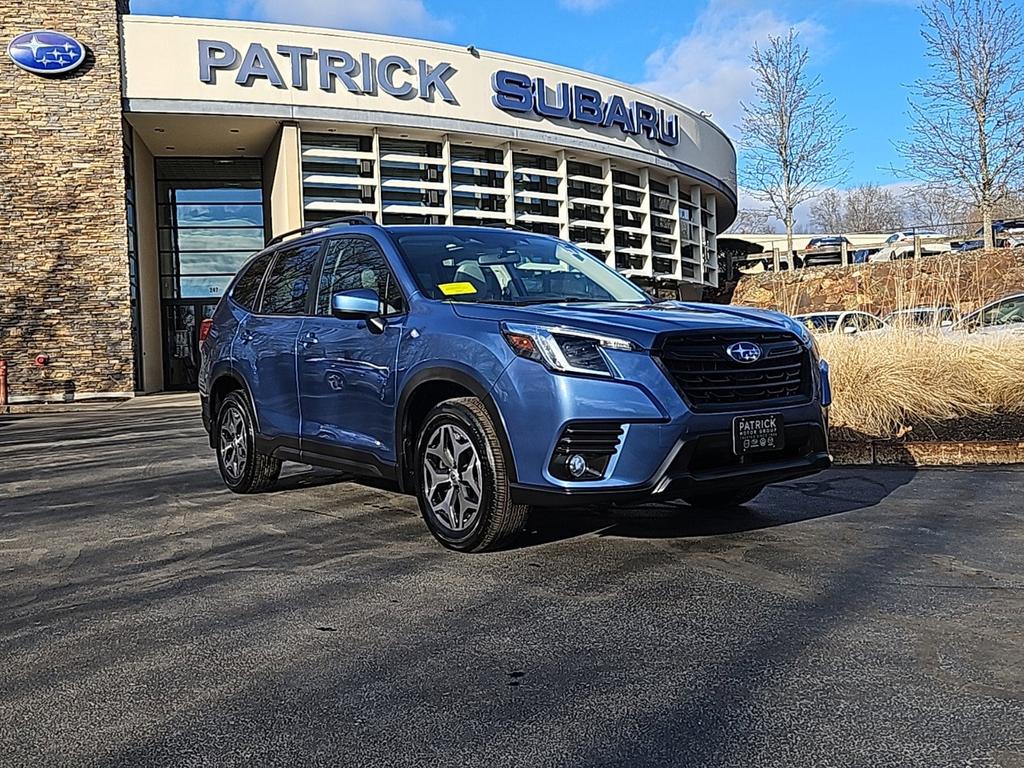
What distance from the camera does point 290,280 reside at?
22.4 feet

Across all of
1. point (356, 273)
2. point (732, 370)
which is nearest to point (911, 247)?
point (356, 273)

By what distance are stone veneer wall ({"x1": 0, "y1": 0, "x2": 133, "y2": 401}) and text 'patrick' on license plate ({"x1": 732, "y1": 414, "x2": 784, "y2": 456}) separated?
19428 mm

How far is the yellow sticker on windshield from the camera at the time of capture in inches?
216

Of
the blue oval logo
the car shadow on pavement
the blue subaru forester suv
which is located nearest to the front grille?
the blue subaru forester suv

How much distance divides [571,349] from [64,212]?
19895 millimetres

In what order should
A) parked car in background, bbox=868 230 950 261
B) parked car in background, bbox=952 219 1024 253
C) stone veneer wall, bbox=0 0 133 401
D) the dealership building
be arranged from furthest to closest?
1. parked car in background, bbox=868 230 950 261
2. parked car in background, bbox=952 219 1024 253
3. the dealership building
4. stone veneer wall, bbox=0 0 133 401

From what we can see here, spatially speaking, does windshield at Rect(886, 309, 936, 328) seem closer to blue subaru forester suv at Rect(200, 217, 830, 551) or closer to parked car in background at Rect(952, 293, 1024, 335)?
parked car in background at Rect(952, 293, 1024, 335)

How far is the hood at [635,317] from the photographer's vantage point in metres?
4.65

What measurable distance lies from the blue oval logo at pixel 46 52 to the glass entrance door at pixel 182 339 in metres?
6.53

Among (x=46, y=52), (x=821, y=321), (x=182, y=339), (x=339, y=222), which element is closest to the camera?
(x=339, y=222)

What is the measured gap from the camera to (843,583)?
432 cm

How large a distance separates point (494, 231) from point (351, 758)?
4216 millimetres

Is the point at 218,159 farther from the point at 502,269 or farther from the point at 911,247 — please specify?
the point at 911,247

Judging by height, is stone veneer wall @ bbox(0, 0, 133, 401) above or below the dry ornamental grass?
above
